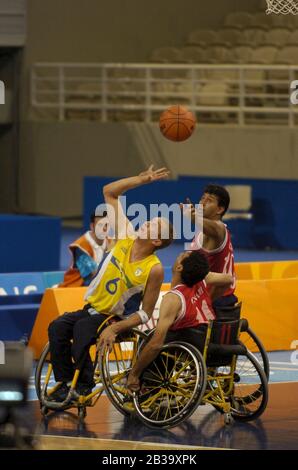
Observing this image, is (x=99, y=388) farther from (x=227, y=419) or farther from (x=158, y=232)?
(x=158, y=232)

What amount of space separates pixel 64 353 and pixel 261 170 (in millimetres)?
18514

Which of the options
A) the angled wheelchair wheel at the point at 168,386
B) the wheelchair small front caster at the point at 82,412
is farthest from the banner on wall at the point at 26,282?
the angled wheelchair wheel at the point at 168,386

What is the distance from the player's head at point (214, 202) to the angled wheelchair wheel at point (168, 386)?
125cm

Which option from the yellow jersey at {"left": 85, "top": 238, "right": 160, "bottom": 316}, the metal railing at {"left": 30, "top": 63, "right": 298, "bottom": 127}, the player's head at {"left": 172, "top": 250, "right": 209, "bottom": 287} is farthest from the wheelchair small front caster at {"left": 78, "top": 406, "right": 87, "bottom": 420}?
the metal railing at {"left": 30, "top": 63, "right": 298, "bottom": 127}

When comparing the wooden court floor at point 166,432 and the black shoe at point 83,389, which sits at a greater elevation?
the black shoe at point 83,389

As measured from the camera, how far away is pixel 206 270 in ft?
33.2

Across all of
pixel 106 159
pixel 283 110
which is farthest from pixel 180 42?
pixel 283 110

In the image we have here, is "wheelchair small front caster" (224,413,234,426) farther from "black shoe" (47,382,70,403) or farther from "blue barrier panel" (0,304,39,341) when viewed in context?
"blue barrier panel" (0,304,39,341)

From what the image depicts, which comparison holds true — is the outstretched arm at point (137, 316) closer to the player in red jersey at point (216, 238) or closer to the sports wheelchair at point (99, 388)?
the sports wheelchair at point (99, 388)

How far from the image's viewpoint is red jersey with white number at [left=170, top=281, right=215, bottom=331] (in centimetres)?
1009

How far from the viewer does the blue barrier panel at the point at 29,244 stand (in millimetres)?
19531

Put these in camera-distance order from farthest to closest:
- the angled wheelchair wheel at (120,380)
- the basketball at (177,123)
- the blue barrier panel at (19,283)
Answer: the blue barrier panel at (19,283)
the basketball at (177,123)
the angled wheelchair wheel at (120,380)
